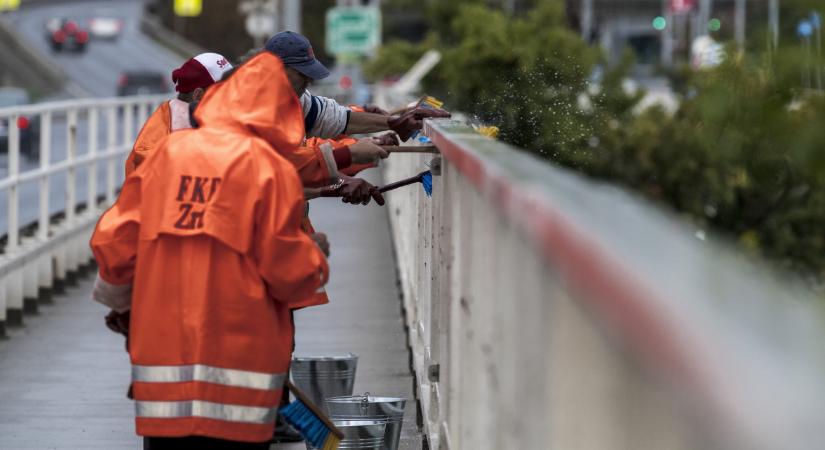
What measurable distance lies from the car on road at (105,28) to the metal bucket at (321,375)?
84356mm

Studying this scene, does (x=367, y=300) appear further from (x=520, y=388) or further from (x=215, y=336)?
(x=520, y=388)

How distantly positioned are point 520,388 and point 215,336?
1.52m

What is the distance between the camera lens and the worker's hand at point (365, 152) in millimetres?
5145

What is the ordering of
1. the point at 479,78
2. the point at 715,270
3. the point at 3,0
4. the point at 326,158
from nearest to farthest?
1. the point at 715,270
2. the point at 326,158
3. the point at 479,78
4. the point at 3,0

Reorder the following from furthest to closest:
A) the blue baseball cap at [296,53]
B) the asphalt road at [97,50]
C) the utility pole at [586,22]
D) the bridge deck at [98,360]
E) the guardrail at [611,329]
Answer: the asphalt road at [97,50], the utility pole at [586,22], the bridge deck at [98,360], the blue baseball cap at [296,53], the guardrail at [611,329]

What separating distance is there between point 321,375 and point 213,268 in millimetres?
2854

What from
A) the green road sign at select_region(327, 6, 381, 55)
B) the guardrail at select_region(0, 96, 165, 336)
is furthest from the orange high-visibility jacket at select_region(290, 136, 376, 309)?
the green road sign at select_region(327, 6, 381, 55)

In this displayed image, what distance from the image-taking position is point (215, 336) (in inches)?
159

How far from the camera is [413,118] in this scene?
625 centimetres

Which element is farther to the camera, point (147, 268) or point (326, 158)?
point (326, 158)

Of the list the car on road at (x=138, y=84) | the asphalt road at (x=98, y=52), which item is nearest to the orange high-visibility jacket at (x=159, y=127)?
the car on road at (x=138, y=84)

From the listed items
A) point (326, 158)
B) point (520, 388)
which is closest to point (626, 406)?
point (520, 388)

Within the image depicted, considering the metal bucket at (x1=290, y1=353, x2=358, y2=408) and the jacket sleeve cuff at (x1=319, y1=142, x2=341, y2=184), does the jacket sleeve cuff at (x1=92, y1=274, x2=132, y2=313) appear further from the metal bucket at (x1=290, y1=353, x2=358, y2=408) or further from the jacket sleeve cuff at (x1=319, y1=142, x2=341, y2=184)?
the metal bucket at (x1=290, y1=353, x2=358, y2=408)

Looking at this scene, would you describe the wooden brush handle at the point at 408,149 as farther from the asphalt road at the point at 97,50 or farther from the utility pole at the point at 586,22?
the utility pole at the point at 586,22
